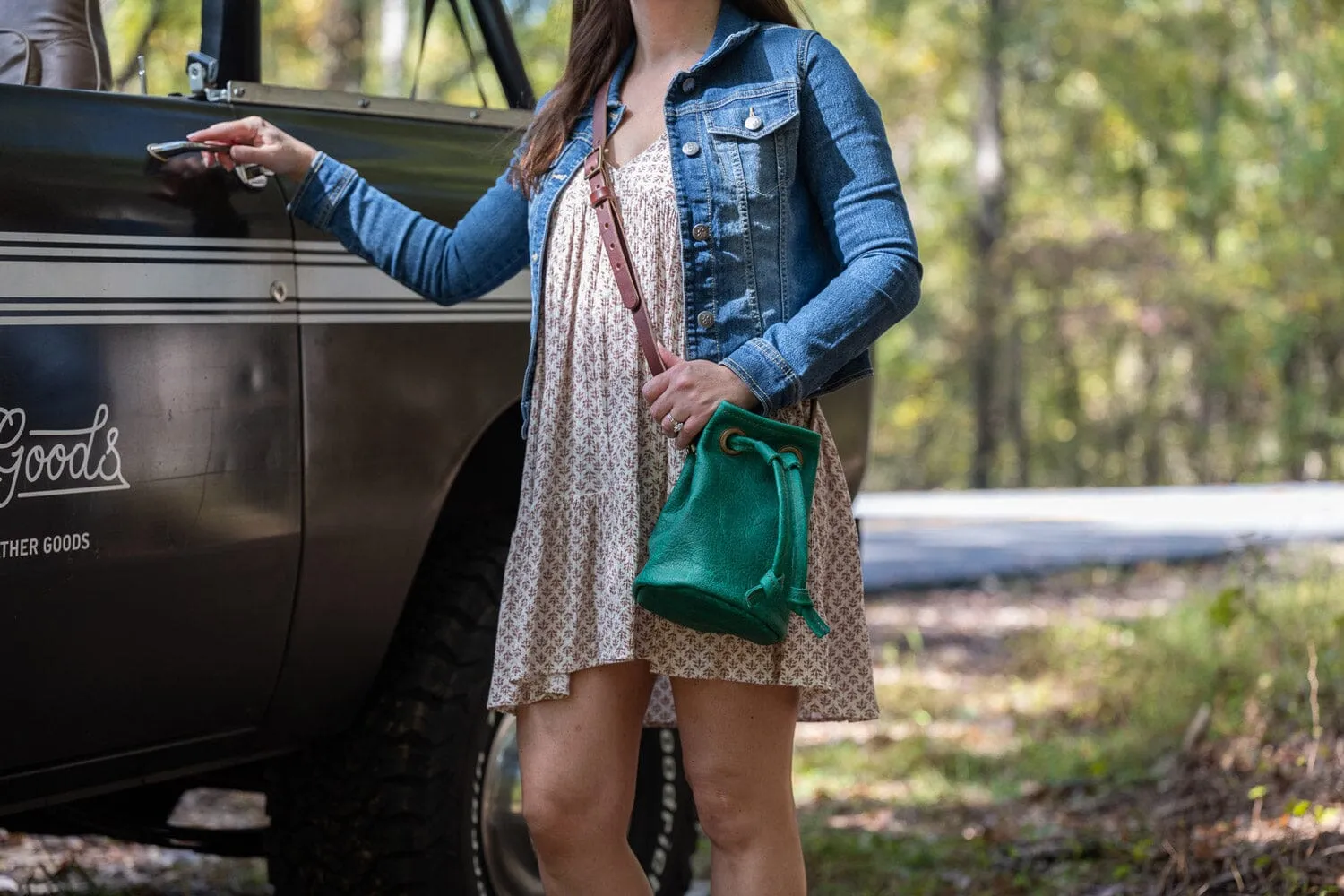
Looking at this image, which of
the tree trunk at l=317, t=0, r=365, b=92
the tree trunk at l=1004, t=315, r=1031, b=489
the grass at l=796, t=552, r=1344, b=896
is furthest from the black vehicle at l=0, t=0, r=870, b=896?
the tree trunk at l=1004, t=315, r=1031, b=489

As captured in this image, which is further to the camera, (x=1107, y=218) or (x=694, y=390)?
(x=1107, y=218)

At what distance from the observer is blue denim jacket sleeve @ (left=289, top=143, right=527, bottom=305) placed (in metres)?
2.63

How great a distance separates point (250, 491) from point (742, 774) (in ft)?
3.14

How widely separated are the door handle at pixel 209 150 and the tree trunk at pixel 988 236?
638 inches

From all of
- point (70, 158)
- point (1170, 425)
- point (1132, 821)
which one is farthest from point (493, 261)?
point (1170, 425)

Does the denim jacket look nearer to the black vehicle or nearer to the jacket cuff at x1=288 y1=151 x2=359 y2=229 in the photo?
the jacket cuff at x1=288 y1=151 x2=359 y2=229

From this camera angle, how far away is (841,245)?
2.30 m

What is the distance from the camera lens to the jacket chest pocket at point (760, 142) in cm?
229

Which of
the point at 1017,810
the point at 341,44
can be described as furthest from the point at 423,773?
the point at 341,44

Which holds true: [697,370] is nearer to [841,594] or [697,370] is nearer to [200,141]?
[841,594]

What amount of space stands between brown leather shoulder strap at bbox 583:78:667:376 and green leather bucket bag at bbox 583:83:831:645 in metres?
0.16

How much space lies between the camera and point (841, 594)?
7.92 feet

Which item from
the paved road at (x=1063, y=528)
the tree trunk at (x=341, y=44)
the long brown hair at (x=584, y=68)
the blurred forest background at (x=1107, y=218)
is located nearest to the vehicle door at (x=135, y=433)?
the long brown hair at (x=584, y=68)

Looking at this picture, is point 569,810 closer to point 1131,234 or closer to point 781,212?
point 781,212
